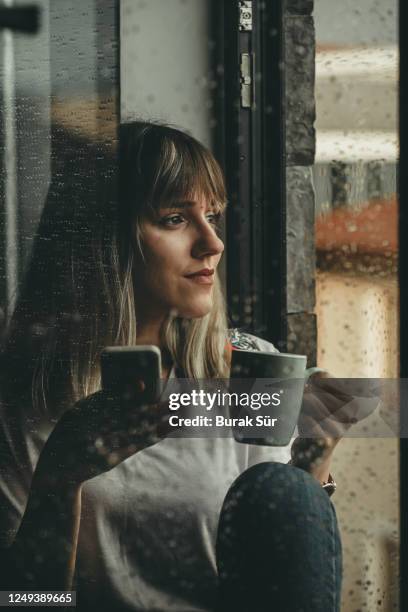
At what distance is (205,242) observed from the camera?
1286 millimetres

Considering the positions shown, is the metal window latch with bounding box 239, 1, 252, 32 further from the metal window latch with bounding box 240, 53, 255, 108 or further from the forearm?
the forearm

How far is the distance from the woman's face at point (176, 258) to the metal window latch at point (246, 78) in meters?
0.19

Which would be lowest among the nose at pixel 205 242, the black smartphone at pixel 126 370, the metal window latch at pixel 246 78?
the black smartphone at pixel 126 370

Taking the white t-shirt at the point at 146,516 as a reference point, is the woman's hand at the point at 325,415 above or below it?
above

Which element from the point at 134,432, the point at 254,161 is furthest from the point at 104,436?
the point at 254,161

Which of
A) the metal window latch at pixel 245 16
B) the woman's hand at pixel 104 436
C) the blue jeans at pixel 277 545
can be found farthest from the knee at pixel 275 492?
the metal window latch at pixel 245 16

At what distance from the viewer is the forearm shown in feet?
4.31

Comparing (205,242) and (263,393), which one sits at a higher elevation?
(205,242)

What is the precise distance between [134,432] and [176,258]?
32 centimetres

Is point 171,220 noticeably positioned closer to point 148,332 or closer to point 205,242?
point 205,242

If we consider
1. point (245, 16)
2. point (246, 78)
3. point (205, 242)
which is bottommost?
point (205, 242)

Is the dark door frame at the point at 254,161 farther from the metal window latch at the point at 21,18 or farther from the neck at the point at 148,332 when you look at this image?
the metal window latch at the point at 21,18

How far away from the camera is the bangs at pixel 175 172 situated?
Answer: 1.28 m

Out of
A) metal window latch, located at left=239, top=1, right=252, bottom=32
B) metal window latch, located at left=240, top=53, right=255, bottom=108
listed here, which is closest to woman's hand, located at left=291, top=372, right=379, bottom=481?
metal window latch, located at left=240, top=53, right=255, bottom=108
